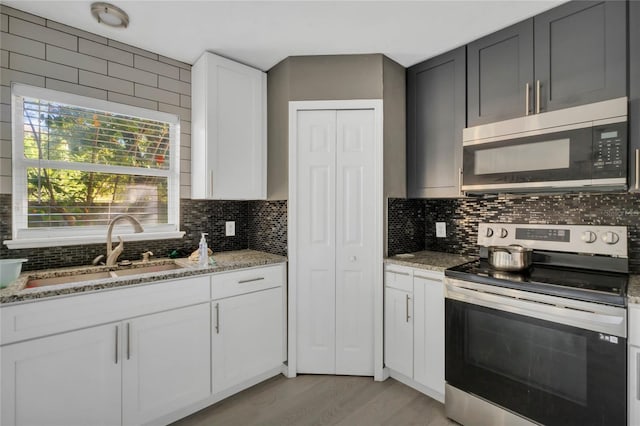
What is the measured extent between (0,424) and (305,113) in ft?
7.71

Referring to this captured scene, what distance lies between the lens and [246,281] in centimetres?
219

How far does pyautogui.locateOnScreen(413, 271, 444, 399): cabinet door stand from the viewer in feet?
6.60

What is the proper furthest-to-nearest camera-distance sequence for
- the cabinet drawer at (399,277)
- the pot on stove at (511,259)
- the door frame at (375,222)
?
the door frame at (375,222), the cabinet drawer at (399,277), the pot on stove at (511,259)

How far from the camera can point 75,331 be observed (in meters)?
1.55

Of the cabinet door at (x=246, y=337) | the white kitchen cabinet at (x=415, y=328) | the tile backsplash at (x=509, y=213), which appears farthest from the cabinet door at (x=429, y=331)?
the cabinet door at (x=246, y=337)

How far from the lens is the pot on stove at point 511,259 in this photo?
5.99 feet

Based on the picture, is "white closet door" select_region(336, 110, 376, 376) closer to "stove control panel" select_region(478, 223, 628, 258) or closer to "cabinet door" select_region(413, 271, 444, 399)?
"cabinet door" select_region(413, 271, 444, 399)

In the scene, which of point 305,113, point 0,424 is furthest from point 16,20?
point 0,424

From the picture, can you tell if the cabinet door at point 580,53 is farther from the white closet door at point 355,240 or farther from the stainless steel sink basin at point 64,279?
the stainless steel sink basin at point 64,279

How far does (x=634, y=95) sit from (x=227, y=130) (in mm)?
2448

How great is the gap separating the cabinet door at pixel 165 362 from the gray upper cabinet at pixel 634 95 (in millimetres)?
2466

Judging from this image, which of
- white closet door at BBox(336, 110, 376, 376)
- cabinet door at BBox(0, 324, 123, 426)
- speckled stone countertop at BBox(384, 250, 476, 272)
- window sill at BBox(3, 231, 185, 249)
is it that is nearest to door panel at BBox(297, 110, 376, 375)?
white closet door at BBox(336, 110, 376, 376)

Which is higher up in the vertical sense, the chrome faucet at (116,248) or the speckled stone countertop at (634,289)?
the chrome faucet at (116,248)

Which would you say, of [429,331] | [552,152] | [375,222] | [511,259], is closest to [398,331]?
[429,331]
